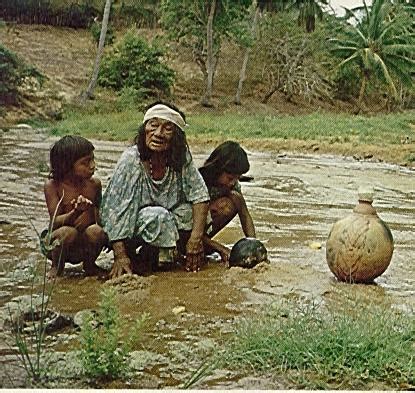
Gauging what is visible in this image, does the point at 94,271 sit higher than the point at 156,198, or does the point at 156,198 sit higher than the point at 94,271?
the point at 156,198

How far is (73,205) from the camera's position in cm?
176

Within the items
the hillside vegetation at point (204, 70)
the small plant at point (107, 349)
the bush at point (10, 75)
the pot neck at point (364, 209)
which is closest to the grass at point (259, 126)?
the hillside vegetation at point (204, 70)

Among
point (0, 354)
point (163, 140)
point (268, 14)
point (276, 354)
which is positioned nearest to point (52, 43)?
point (163, 140)

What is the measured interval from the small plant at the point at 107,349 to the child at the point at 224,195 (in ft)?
2.26

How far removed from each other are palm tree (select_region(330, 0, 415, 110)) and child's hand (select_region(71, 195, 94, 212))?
62 centimetres

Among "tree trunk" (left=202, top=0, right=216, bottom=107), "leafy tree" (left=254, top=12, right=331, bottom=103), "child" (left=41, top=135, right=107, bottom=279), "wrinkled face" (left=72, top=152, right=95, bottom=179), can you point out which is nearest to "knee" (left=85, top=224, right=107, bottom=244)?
"child" (left=41, top=135, right=107, bottom=279)

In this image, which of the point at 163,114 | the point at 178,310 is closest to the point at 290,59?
the point at 163,114

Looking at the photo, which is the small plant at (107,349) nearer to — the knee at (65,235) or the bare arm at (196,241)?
the knee at (65,235)

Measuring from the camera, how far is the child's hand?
1742 mm

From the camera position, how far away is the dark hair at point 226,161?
1.91 meters

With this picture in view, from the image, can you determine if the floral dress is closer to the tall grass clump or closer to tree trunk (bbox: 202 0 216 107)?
tree trunk (bbox: 202 0 216 107)

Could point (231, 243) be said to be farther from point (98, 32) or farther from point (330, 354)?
point (330, 354)

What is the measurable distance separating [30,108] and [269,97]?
523 millimetres

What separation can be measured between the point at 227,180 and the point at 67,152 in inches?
16.9
